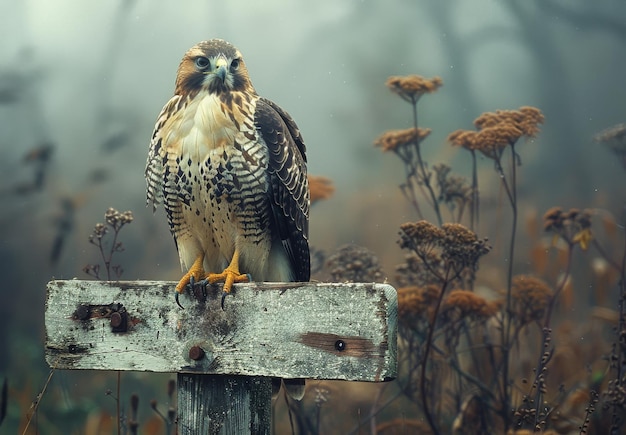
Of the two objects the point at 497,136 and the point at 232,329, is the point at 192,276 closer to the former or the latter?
the point at 232,329

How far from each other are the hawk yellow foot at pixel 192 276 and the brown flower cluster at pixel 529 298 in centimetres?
195

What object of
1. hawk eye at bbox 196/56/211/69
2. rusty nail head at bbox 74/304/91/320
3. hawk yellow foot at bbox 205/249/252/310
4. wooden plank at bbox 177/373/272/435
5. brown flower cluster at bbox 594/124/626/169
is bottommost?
A: wooden plank at bbox 177/373/272/435

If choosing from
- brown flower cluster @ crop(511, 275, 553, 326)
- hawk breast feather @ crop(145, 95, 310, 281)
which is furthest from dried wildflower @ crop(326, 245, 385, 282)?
hawk breast feather @ crop(145, 95, 310, 281)

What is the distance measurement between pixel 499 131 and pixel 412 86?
507 mm

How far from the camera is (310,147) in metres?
4.48

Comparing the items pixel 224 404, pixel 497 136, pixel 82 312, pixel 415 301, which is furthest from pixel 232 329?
pixel 497 136

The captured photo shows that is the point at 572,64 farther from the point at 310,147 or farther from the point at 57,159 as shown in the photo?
the point at 57,159

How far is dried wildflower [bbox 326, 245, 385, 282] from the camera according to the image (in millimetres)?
4184

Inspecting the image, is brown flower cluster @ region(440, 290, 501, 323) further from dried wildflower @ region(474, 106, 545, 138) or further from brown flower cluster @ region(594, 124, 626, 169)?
brown flower cluster @ region(594, 124, 626, 169)

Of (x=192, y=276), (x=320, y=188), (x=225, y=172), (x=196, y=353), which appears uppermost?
(x=320, y=188)

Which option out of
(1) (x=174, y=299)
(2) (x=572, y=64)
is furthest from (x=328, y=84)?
(1) (x=174, y=299)

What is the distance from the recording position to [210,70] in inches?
106

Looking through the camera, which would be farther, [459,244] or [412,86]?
[412,86]

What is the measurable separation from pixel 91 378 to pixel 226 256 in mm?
2083
